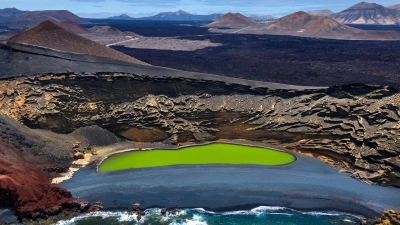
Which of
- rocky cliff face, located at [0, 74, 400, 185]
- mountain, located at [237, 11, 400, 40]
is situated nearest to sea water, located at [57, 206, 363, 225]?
rocky cliff face, located at [0, 74, 400, 185]

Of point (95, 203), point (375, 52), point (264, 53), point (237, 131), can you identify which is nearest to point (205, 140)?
point (237, 131)

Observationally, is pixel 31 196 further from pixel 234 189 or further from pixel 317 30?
pixel 317 30

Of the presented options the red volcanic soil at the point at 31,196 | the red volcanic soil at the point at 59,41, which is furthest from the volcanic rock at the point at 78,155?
the red volcanic soil at the point at 59,41

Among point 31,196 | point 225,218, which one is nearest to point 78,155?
point 31,196

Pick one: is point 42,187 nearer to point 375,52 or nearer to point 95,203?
point 95,203

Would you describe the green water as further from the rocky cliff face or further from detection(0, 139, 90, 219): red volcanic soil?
detection(0, 139, 90, 219): red volcanic soil
